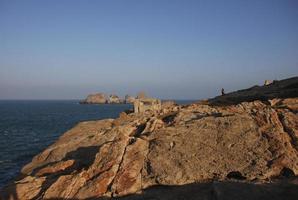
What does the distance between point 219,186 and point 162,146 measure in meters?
6.01

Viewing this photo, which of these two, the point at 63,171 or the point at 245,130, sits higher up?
the point at 245,130

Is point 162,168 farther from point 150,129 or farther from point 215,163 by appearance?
point 150,129

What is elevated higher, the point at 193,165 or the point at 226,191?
the point at 193,165

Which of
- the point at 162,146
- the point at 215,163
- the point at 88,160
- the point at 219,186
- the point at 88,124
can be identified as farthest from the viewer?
the point at 88,124

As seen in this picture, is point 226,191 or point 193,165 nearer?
point 226,191

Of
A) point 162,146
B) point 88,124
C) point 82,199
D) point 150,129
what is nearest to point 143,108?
point 88,124

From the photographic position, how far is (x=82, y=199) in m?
20.0

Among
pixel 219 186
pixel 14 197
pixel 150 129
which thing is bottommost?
pixel 14 197

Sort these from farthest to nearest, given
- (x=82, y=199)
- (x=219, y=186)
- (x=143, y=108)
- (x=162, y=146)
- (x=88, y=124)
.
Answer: (x=143, y=108) → (x=88, y=124) → (x=162, y=146) → (x=82, y=199) → (x=219, y=186)

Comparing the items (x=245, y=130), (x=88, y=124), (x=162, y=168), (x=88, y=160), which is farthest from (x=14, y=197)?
(x=88, y=124)

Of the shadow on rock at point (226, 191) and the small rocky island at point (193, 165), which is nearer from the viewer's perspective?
the shadow on rock at point (226, 191)

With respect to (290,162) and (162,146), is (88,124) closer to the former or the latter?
(162,146)

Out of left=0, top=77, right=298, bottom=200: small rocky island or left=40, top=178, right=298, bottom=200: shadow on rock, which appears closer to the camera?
left=40, top=178, right=298, bottom=200: shadow on rock

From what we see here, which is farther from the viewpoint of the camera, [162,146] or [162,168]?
Answer: [162,146]
